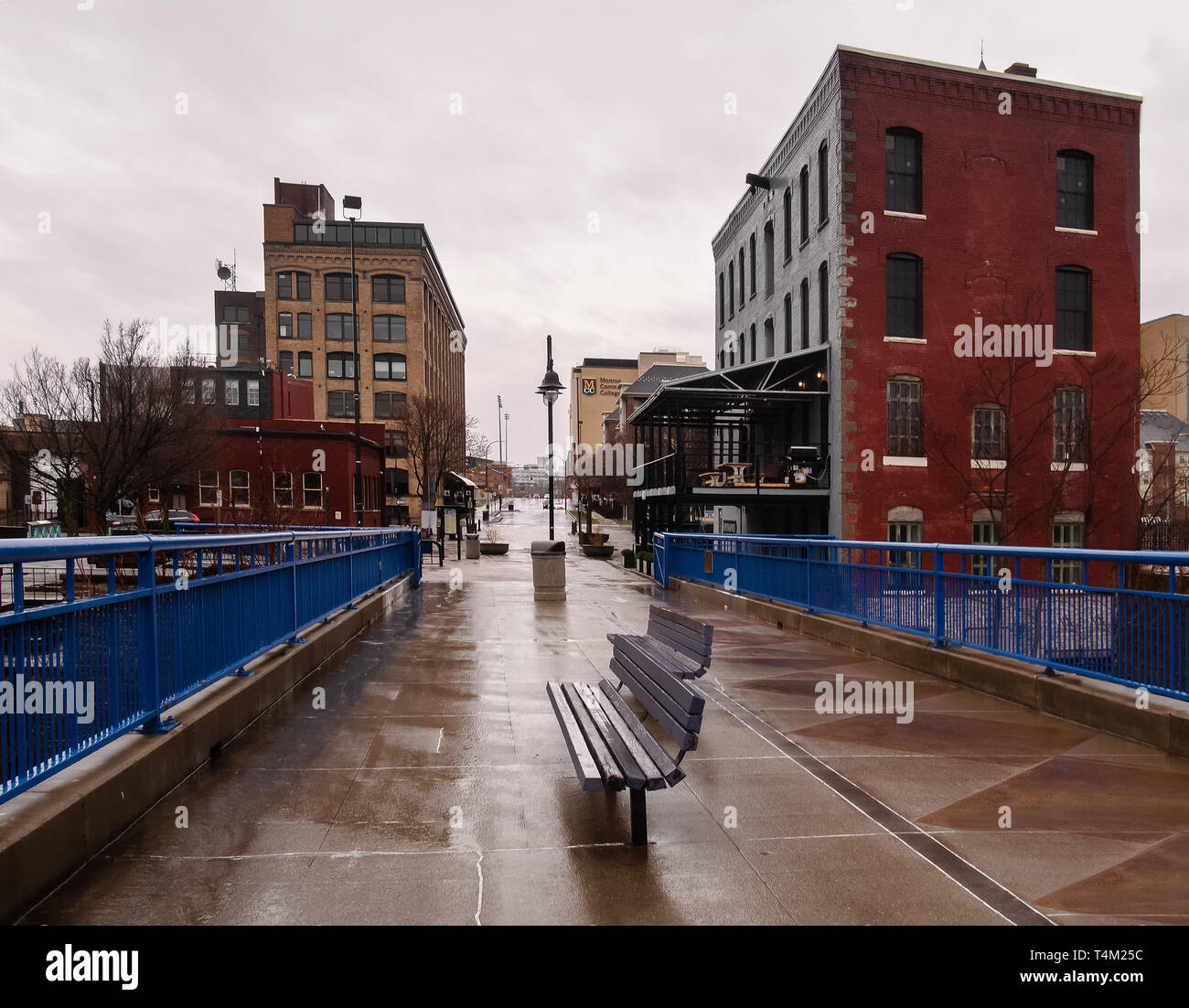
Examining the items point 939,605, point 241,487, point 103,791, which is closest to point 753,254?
point 241,487

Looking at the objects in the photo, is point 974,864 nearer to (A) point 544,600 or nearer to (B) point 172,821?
(B) point 172,821

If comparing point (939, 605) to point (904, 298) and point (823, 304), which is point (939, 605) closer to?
point (904, 298)

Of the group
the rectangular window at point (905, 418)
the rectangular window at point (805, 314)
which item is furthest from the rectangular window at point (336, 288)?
the rectangular window at point (905, 418)

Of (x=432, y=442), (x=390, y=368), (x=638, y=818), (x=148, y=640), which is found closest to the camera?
(x=638, y=818)

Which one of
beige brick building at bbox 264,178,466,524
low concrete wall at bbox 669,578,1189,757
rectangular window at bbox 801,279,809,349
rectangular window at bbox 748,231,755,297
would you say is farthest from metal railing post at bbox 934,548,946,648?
beige brick building at bbox 264,178,466,524

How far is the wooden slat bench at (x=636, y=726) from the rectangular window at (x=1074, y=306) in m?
25.8

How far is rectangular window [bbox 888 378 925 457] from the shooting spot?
2511cm

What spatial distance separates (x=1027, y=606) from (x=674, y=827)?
452cm

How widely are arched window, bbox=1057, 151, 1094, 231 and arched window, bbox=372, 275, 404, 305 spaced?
49037 millimetres

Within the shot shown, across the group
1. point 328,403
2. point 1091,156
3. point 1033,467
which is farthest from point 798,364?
point 328,403

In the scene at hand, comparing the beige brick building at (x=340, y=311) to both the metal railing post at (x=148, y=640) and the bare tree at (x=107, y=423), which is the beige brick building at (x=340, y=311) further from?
the metal railing post at (x=148, y=640)

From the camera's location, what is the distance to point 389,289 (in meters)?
64.2

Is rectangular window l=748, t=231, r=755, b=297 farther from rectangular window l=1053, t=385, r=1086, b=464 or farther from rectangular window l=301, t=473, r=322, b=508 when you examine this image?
rectangular window l=301, t=473, r=322, b=508

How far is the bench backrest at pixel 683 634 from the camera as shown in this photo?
6.22 meters
